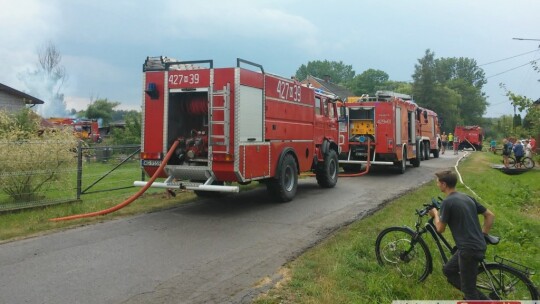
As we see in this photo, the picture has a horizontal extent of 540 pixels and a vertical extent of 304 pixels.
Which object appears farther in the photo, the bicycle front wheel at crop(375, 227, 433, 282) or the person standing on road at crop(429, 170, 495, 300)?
the bicycle front wheel at crop(375, 227, 433, 282)

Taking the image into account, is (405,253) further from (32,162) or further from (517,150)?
(517,150)

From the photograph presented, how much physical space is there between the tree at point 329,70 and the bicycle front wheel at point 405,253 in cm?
10821

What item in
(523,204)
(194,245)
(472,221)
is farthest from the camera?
(523,204)

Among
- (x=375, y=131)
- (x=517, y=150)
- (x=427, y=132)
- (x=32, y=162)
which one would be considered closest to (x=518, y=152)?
(x=517, y=150)

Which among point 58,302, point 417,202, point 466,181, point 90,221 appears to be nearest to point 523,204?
point 466,181

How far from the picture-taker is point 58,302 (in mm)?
4742

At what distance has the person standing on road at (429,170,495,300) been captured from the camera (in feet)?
14.9

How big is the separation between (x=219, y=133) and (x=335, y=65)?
A: 115755 mm

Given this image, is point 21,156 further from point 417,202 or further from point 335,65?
point 335,65

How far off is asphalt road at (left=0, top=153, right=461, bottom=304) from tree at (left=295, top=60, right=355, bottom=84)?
10485 cm

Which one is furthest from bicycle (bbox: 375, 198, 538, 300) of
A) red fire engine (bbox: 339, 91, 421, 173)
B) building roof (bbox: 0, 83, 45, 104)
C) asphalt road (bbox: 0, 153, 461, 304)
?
building roof (bbox: 0, 83, 45, 104)

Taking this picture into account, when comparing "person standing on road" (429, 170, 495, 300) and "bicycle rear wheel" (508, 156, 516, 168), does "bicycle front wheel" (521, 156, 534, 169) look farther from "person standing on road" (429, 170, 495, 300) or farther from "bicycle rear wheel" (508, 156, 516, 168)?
"person standing on road" (429, 170, 495, 300)

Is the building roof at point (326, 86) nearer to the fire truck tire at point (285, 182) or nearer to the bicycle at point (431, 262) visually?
the fire truck tire at point (285, 182)

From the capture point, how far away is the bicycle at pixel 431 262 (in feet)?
15.1
